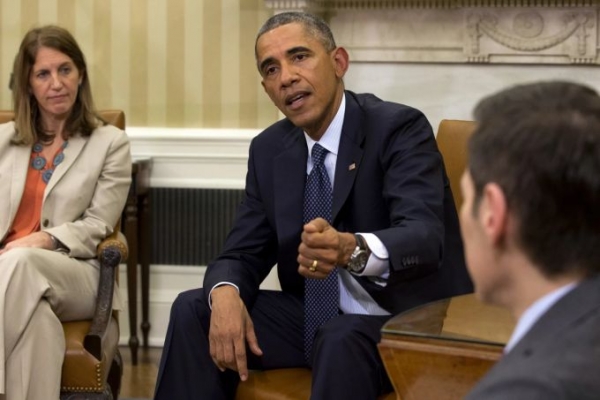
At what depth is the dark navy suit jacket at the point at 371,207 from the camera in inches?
102

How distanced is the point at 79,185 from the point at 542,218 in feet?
8.98

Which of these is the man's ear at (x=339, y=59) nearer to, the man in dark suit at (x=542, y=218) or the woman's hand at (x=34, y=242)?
the woman's hand at (x=34, y=242)

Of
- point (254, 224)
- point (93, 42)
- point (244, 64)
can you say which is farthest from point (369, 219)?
point (93, 42)

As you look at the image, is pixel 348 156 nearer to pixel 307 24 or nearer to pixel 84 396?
pixel 307 24

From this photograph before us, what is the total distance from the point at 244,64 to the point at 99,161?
1.13 meters

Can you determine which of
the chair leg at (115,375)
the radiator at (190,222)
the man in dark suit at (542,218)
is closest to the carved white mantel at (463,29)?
the radiator at (190,222)

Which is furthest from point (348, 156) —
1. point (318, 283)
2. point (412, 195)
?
point (318, 283)

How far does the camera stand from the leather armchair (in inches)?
124

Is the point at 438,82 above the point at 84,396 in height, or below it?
above

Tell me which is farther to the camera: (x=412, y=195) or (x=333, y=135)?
(x=333, y=135)

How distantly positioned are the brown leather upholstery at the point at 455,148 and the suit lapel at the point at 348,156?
1.36 ft

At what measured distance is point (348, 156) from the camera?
2.79 meters

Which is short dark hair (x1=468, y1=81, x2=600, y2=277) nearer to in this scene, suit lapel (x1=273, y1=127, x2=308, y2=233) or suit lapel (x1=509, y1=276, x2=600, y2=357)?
suit lapel (x1=509, y1=276, x2=600, y2=357)

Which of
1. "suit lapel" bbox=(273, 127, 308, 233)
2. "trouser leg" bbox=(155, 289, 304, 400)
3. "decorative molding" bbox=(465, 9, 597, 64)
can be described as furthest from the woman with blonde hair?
"decorative molding" bbox=(465, 9, 597, 64)
